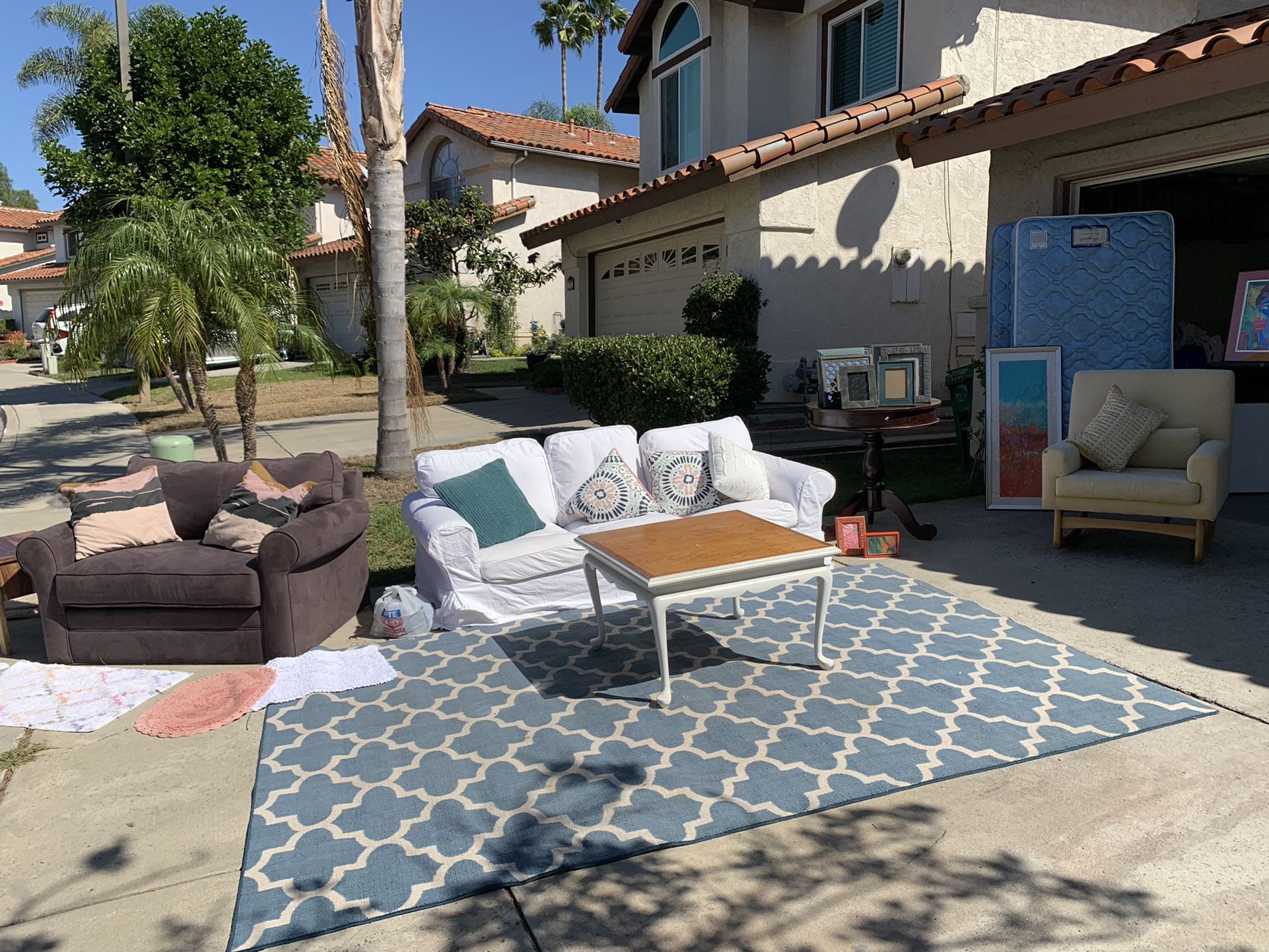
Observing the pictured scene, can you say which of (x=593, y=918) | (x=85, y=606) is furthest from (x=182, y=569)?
(x=593, y=918)

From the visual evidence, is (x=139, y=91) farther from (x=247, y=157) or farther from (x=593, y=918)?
(x=593, y=918)

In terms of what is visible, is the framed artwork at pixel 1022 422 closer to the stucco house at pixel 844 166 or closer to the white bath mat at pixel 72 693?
the stucco house at pixel 844 166

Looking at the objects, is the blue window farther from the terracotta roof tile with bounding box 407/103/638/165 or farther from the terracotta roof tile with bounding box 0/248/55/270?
the terracotta roof tile with bounding box 0/248/55/270

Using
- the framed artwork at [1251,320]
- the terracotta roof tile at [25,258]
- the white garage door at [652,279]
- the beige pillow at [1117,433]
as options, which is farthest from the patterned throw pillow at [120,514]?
the terracotta roof tile at [25,258]

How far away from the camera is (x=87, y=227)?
9.41 meters

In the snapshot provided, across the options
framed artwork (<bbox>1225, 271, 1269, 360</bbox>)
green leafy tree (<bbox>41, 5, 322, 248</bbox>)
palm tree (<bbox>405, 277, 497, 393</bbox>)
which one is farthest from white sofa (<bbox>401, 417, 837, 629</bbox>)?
palm tree (<bbox>405, 277, 497, 393</bbox>)

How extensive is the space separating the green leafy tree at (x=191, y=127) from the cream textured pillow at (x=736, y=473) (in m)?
6.24

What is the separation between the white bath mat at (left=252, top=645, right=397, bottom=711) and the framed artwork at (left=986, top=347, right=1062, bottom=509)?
5.04m

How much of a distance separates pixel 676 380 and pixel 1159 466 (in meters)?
4.29

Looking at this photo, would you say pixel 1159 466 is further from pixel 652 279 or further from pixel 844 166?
pixel 652 279

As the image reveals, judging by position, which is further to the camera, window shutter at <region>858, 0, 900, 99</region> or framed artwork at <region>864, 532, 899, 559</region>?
window shutter at <region>858, 0, 900, 99</region>

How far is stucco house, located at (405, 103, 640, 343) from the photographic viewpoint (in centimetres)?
2073

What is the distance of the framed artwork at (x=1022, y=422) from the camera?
718 cm

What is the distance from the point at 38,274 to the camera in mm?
34125
